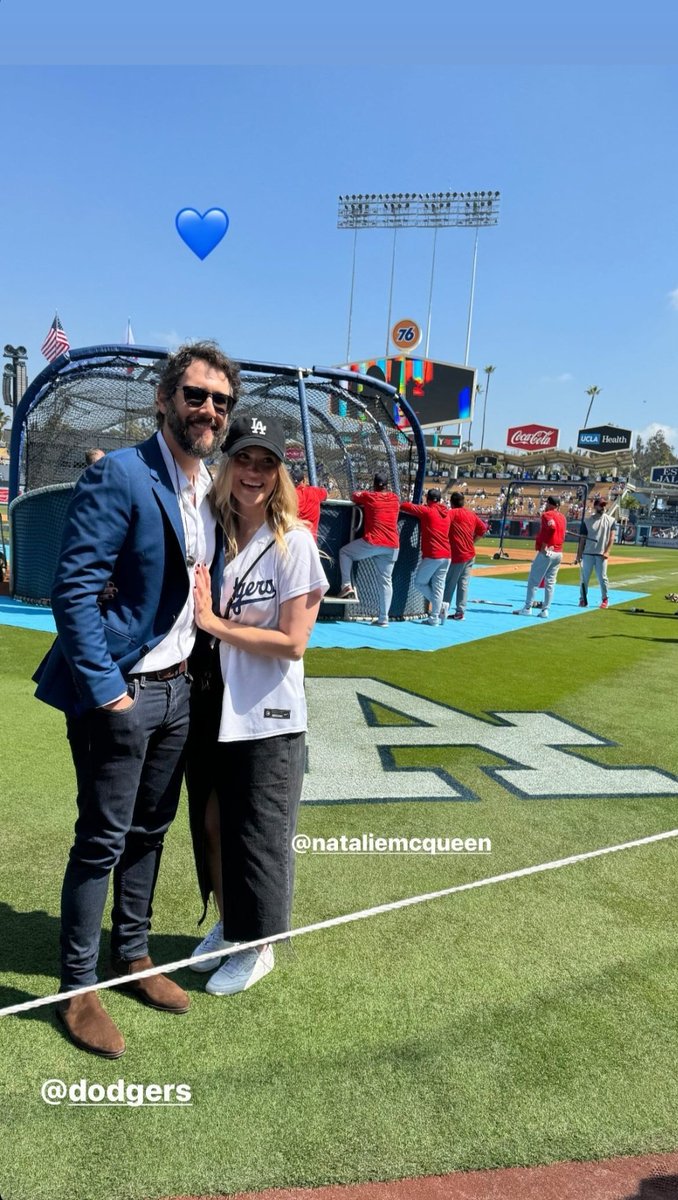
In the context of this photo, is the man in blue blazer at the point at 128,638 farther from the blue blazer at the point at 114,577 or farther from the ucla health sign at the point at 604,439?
the ucla health sign at the point at 604,439

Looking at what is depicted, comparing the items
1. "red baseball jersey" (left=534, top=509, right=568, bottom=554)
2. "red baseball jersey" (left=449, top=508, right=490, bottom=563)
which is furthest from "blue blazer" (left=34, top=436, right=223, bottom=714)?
"red baseball jersey" (left=534, top=509, right=568, bottom=554)

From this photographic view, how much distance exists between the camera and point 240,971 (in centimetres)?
269

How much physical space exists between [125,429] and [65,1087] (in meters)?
12.7

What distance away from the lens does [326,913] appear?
126 inches

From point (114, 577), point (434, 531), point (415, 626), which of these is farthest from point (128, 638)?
point (415, 626)

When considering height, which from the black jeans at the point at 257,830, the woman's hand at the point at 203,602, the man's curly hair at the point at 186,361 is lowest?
the black jeans at the point at 257,830

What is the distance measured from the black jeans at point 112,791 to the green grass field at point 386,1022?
13.5 inches

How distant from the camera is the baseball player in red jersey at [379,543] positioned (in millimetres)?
10273

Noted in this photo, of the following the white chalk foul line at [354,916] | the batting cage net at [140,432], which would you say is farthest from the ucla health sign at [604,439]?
the white chalk foul line at [354,916]

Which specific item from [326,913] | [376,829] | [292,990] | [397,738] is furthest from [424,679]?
[292,990]

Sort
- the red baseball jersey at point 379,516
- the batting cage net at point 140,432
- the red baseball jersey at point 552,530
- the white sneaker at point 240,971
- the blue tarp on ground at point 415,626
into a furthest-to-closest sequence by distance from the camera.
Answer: the red baseball jersey at point 552,530 → the batting cage net at point 140,432 → the red baseball jersey at point 379,516 → the blue tarp on ground at point 415,626 → the white sneaker at point 240,971

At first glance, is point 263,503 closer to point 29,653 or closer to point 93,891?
point 93,891

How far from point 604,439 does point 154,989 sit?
7698cm

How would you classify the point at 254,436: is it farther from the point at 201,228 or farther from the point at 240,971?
the point at 201,228
